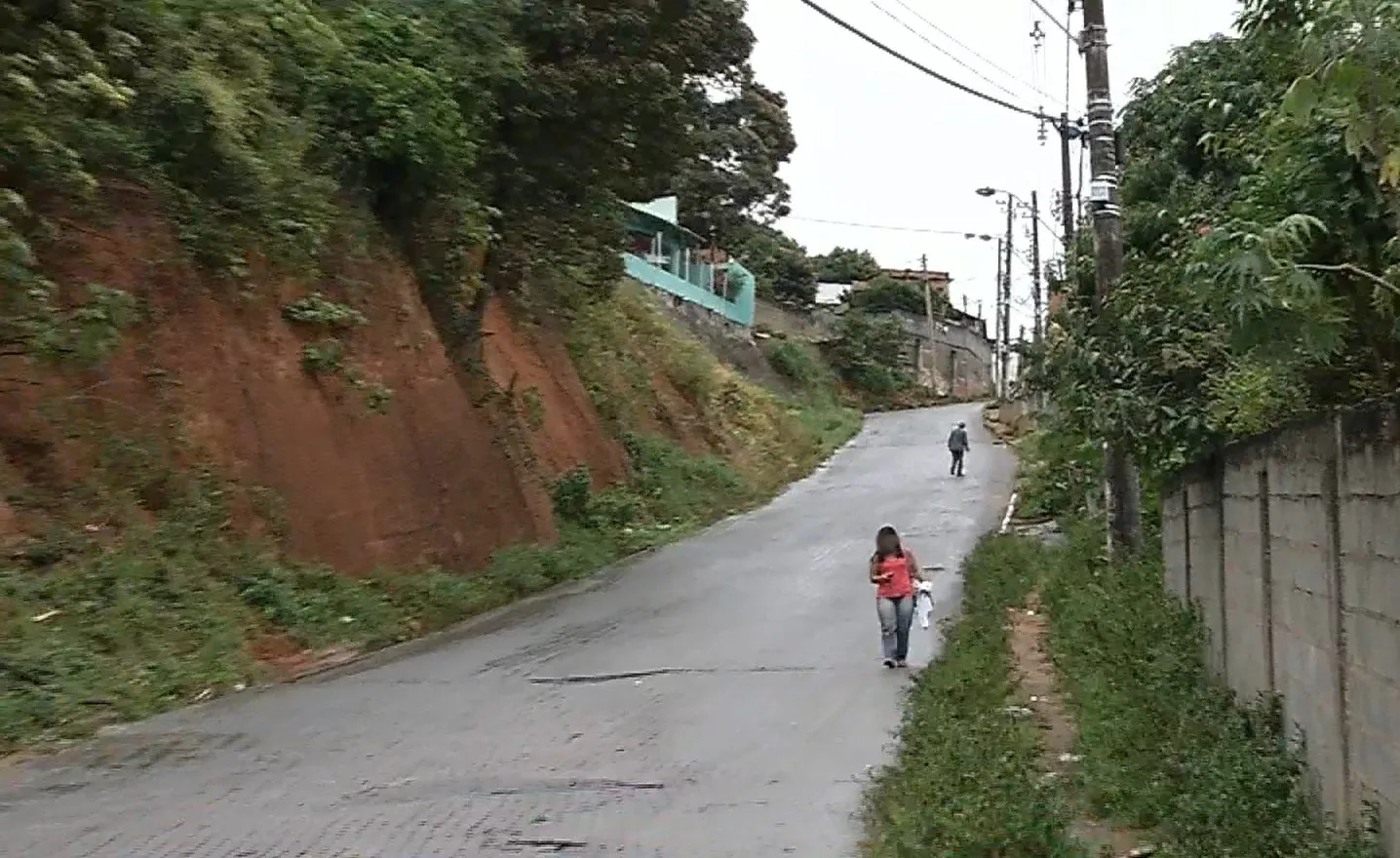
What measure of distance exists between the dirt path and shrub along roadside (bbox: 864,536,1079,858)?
0.21 metres

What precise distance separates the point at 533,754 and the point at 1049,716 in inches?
170

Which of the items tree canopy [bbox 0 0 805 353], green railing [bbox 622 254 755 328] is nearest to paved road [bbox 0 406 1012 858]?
tree canopy [bbox 0 0 805 353]

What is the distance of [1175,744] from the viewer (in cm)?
856

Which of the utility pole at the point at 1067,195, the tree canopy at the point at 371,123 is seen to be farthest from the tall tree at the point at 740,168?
the tree canopy at the point at 371,123

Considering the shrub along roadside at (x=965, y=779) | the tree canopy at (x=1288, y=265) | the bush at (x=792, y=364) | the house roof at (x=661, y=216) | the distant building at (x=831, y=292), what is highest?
the house roof at (x=661, y=216)

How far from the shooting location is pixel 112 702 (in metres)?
12.2

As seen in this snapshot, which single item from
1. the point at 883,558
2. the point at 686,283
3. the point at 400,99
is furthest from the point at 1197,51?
the point at 686,283

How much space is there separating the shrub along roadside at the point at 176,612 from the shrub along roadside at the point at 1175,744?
24.8 ft

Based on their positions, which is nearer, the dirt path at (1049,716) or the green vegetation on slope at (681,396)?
the dirt path at (1049,716)

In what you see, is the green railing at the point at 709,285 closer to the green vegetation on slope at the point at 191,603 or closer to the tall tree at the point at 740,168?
the tall tree at the point at 740,168

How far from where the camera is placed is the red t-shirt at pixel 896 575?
14352 millimetres

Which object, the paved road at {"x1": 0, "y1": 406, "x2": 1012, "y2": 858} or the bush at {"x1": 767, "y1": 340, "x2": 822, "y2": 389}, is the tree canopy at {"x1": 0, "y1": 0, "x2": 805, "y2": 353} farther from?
the bush at {"x1": 767, "y1": 340, "x2": 822, "y2": 389}

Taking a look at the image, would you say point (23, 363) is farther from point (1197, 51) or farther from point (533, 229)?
point (1197, 51)

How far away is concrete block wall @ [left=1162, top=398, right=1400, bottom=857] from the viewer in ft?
19.0
